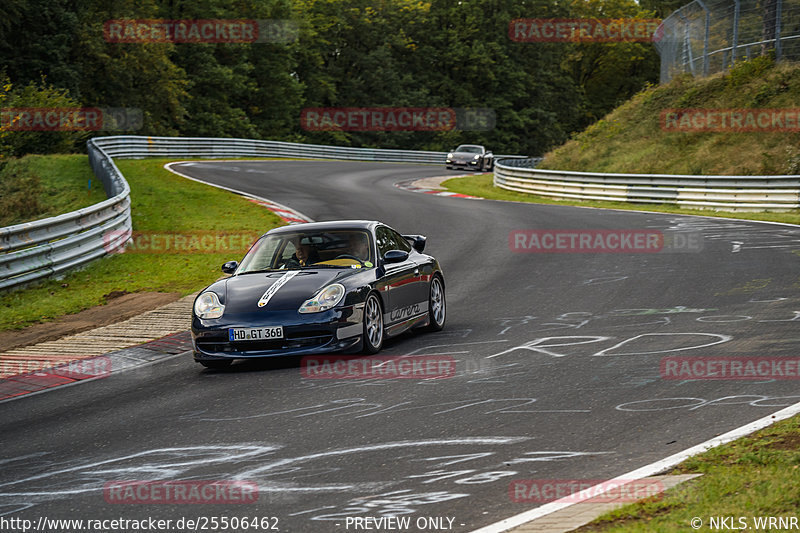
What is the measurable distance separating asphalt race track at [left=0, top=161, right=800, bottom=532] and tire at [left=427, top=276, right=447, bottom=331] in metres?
0.13

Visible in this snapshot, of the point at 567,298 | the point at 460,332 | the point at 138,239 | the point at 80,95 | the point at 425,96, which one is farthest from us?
the point at 425,96

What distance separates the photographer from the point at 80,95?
51.8 meters

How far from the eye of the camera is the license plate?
8.96 metres

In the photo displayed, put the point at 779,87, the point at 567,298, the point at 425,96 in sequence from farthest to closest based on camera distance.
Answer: the point at 425,96 → the point at 779,87 → the point at 567,298

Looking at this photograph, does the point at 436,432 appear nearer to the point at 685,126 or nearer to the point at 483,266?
the point at 483,266

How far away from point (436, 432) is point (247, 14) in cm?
6880

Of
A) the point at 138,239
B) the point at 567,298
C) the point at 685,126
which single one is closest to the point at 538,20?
the point at 685,126

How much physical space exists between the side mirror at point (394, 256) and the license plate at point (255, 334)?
165 centimetres

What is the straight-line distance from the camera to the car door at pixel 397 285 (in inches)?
395
